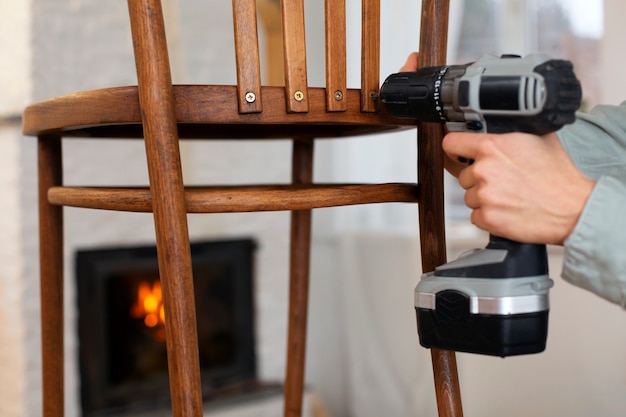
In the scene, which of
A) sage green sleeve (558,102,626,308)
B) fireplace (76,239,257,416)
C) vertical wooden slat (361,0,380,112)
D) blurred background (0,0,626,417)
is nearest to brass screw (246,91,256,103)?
vertical wooden slat (361,0,380,112)

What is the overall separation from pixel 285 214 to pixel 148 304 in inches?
19.1

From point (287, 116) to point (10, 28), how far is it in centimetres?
139

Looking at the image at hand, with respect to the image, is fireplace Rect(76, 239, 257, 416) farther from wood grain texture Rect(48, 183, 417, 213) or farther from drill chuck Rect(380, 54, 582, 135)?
drill chuck Rect(380, 54, 582, 135)

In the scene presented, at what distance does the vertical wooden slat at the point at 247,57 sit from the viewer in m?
0.77

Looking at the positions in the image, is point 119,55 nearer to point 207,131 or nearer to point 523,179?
point 207,131

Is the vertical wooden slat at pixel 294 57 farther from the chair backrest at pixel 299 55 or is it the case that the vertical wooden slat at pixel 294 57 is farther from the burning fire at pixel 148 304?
the burning fire at pixel 148 304

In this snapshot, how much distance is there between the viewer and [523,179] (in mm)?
718

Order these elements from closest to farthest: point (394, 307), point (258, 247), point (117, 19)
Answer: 1. point (394, 307)
2. point (117, 19)
3. point (258, 247)

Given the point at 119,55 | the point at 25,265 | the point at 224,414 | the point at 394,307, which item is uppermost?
the point at 119,55

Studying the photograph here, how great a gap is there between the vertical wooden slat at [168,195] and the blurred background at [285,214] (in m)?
0.94

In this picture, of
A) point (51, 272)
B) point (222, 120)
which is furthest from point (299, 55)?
point (51, 272)

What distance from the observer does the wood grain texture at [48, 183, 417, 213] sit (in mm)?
791

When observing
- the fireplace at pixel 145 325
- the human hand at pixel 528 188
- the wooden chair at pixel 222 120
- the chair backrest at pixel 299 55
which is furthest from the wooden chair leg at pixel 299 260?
the fireplace at pixel 145 325

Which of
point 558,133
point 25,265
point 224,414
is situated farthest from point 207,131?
point 224,414
